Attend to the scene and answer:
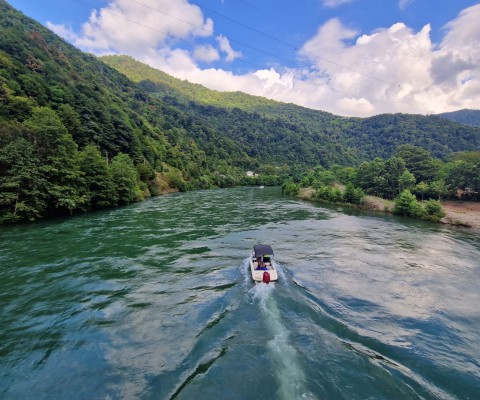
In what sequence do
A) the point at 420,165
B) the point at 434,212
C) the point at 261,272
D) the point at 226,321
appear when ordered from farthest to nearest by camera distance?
the point at 420,165
the point at 434,212
the point at 261,272
the point at 226,321

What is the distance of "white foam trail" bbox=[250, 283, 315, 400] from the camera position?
1055cm

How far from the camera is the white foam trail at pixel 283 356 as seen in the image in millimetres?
10547

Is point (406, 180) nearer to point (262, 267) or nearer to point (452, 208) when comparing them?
point (452, 208)

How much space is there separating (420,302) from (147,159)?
91658 mm

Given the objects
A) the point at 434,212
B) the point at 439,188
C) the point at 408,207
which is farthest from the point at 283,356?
the point at 439,188

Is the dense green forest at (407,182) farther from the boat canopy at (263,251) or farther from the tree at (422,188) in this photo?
the boat canopy at (263,251)

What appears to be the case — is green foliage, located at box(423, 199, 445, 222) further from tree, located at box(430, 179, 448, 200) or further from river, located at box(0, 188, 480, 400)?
river, located at box(0, 188, 480, 400)

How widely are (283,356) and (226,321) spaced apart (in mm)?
3987

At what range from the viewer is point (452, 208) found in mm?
67125

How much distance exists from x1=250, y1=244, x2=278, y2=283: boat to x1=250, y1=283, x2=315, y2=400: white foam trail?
6.47 ft

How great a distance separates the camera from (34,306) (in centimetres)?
1638

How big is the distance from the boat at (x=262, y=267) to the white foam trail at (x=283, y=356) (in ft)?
6.47

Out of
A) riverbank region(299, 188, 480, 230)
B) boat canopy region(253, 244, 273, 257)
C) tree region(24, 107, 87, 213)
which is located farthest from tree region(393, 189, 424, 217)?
tree region(24, 107, 87, 213)

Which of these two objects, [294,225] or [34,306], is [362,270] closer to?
[294,225]
